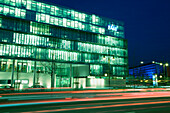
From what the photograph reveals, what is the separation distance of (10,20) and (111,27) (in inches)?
1652

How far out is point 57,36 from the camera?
60.3 m

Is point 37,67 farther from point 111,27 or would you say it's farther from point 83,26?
point 111,27

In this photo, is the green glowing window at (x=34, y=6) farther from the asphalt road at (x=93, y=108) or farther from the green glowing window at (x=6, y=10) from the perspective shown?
the asphalt road at (x=93, y=108)

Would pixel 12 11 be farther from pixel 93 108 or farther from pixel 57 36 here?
pixel 93 108

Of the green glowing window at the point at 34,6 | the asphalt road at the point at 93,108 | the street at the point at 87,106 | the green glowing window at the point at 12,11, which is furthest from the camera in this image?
the green glowing window at the point at 34,6

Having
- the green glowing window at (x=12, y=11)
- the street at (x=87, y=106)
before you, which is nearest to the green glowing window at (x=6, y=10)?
the green glowing window at (x=12, y=11)

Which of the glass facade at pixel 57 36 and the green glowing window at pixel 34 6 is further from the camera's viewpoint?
the green glowing window at pixel 34 6

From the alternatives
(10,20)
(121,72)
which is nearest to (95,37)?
(121,72)

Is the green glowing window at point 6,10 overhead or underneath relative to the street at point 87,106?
overhead

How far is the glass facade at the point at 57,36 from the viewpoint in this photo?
172ft

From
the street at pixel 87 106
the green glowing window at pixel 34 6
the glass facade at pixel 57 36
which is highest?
the green glowing window at pixel 34 6

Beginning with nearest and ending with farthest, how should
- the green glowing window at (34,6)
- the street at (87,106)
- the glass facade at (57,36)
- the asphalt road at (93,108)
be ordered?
the asphalt road at (93,108)
the street at (87,106)
the glass facade at (57,36)
the green glowing window at (34,6)

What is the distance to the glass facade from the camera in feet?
172

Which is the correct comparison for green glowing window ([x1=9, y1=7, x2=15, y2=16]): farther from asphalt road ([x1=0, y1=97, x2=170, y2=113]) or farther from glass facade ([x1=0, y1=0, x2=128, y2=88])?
asphalt road ([x1=0, y1=97, x2=170, y2=113])
